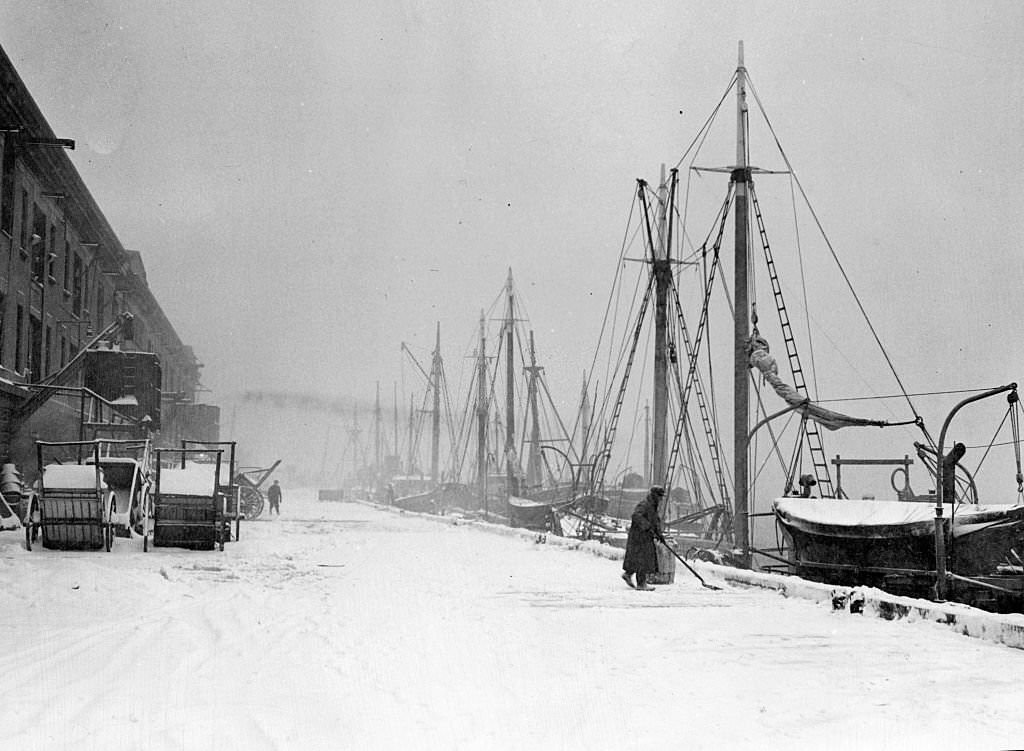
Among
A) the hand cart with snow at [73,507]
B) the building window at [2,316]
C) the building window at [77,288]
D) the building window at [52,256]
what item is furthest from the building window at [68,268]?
the hand cart with snow at [73,507]

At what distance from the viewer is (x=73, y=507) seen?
15641 millimetres

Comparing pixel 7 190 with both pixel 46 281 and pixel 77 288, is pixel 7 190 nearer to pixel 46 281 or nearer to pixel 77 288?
pixel 46 281

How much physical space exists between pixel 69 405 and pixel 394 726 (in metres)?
27.4

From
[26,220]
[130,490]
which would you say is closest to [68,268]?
[26,220]

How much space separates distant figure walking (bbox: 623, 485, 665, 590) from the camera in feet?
44.4

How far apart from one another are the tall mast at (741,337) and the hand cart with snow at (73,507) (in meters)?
11.5

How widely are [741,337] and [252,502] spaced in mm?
18339

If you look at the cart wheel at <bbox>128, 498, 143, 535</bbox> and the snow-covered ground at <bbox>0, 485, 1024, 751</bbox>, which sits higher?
the cart wheel at <bbox>128, 498, 143, 535</bbox>

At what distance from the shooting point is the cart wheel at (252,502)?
1271 inches

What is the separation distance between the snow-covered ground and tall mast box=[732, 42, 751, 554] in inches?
299

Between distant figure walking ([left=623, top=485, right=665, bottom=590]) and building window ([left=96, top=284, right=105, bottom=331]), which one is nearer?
distant figure walking ([left=623, top=485, right=665, bottom=590])

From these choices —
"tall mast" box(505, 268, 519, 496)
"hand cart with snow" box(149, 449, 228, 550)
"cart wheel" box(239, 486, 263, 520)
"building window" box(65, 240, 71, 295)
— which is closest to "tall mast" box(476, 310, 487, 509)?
"tall mast" box(505, 268, 519, 496)

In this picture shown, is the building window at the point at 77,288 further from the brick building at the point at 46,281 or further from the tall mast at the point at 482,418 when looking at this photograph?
the tall mast at the point at 482,418

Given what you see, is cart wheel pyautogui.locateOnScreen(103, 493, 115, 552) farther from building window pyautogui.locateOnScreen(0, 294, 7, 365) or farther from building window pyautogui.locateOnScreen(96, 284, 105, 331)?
building window pyautogui.locateOnScreen(96, 284, 105, 331)
